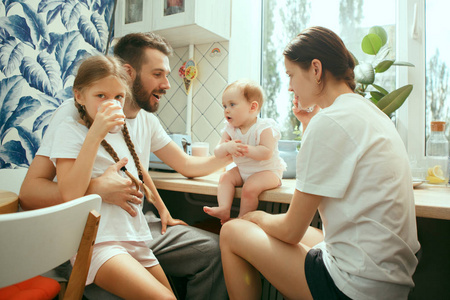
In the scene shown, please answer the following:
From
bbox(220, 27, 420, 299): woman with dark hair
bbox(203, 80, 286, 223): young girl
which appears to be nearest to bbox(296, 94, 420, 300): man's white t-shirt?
bbox(220, 27, 420, 299): woman with dark hair

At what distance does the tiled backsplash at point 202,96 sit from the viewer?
239cm

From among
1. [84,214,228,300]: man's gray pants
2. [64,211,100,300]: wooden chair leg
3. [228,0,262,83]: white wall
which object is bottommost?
[84,214,228,300]: man's gray pants

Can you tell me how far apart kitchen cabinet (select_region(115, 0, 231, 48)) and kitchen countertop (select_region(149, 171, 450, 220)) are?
94 centimetres

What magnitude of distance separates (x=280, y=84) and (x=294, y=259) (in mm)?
1675

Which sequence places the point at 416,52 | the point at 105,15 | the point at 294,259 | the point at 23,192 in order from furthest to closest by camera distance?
the point at 105,15 → the point at 416,52 → the point at 23,192 → the point at 294,259

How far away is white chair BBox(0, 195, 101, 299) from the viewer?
0.62 m

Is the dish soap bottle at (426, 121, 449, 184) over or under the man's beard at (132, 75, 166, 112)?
under

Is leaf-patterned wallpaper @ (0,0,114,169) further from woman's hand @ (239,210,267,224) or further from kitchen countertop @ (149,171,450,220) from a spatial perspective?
woman's hand @ (239,210,267,224)

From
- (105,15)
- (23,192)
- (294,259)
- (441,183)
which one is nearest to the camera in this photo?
(294,259)

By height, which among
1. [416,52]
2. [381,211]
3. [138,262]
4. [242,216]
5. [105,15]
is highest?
[105,15]

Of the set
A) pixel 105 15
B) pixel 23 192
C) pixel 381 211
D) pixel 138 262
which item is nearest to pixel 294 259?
pixel 381 211

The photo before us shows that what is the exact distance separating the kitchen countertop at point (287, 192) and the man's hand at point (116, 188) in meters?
0.36

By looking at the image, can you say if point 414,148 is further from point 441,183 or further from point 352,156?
point 352,156

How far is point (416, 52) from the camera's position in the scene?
76.7 inches
